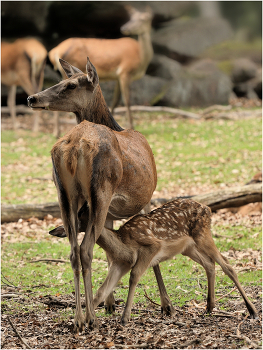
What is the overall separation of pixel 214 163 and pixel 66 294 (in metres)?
7.20

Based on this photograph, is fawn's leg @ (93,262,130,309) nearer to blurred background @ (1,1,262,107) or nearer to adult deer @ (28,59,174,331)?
adult deer @ (28,59,174,331)

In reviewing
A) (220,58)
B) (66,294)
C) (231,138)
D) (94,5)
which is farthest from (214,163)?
(220,58)

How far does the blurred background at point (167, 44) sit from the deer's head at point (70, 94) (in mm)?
14251

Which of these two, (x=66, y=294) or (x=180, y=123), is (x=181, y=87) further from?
(x=66, y=294)

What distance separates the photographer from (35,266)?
7105mm

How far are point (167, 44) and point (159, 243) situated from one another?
18818 millimetres

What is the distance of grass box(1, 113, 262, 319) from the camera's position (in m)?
6.14

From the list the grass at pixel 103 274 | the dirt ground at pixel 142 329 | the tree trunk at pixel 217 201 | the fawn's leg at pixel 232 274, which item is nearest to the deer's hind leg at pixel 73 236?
the dirt ground at pixel 142 329

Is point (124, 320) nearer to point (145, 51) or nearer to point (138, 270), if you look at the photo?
point (138, 270)

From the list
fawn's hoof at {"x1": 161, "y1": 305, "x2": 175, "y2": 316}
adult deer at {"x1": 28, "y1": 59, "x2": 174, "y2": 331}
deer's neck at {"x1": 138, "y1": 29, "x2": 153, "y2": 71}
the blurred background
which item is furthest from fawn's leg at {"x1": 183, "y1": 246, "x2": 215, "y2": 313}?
the blurred background

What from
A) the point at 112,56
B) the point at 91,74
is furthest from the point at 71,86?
the point at 112,56

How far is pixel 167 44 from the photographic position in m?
22.3

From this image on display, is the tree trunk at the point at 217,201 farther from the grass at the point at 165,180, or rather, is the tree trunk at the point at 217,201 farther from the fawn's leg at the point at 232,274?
the fawn's leg at the point at 232,274

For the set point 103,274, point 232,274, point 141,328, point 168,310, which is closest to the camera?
point 141,328
